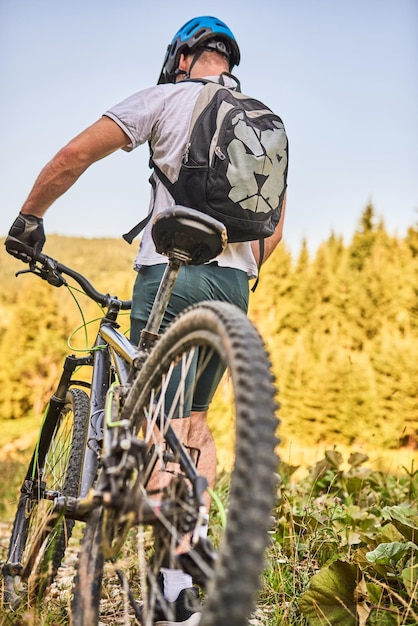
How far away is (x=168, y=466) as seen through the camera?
1.50m

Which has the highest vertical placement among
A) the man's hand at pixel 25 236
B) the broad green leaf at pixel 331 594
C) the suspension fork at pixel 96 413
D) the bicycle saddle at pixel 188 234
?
the man's hand at pixel 25 236

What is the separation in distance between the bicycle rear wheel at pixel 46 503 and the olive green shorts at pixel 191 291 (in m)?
0.41

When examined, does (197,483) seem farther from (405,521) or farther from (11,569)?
(11,569)

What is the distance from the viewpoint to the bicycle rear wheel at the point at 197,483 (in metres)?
0.92

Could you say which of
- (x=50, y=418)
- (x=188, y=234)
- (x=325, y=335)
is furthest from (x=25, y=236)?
(x=325, y=335)

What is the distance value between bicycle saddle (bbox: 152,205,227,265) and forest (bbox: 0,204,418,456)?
54.2ft

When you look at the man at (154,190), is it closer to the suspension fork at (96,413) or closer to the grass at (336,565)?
the suspension fork at (96,413)

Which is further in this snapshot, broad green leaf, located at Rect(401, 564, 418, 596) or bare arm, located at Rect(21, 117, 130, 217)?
bare arm, located at Rect(21, 117, 130, 217)

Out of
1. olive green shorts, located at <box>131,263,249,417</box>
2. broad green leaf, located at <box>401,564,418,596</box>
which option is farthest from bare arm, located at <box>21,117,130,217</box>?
broad green leaf, located at <box>401,564,418,596</box>

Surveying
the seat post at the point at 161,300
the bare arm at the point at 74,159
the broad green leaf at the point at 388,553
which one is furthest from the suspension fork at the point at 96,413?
the broad green leaf at the point at 388,553

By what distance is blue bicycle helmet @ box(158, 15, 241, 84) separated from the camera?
2432mm

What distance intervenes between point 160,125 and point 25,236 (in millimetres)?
620

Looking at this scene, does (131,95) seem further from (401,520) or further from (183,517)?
(401,520)

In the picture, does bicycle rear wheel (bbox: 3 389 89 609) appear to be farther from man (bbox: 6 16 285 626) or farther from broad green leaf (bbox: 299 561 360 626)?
broad green leaf (bbox: 299 561 360 626)
